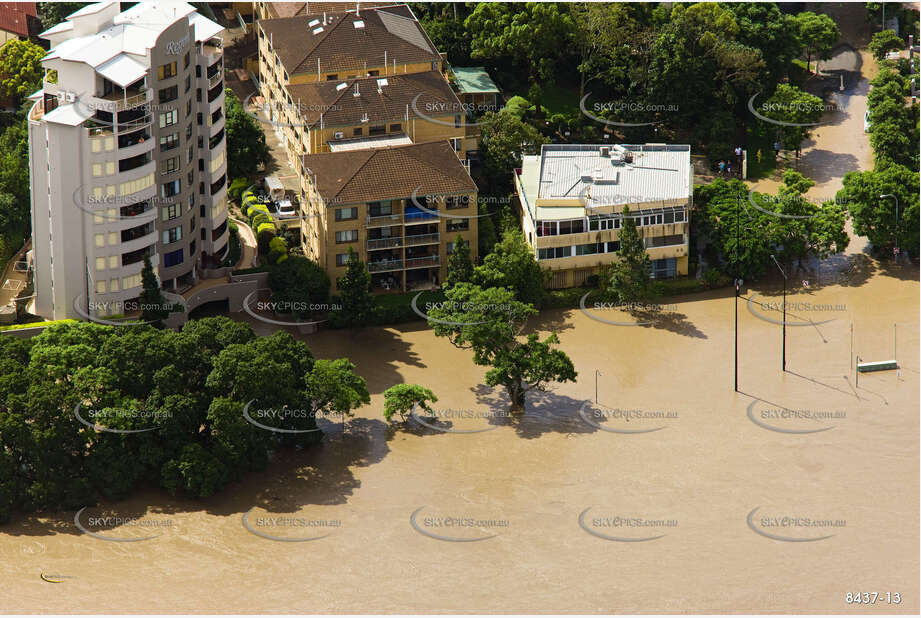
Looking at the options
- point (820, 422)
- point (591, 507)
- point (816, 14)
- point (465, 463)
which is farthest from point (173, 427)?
point (816, 14)

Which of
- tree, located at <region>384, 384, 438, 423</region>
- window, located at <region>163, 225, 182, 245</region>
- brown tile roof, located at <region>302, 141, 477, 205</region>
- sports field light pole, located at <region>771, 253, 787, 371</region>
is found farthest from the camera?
brown tile roof, located at <region>302, 141, 477, 205</region>

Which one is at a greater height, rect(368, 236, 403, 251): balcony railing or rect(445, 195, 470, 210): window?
rect(445, 195, 470, 210): window

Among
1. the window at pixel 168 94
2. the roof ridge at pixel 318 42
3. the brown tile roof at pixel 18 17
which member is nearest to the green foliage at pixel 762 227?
the roof ridge at pixel 318 42

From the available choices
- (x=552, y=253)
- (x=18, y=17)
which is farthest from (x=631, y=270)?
(x=18, y=17)

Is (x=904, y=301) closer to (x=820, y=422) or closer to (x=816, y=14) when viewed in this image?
(x=820, y=422)

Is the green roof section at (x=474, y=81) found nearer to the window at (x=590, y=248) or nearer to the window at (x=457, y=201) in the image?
the window at (x=457, y=201)

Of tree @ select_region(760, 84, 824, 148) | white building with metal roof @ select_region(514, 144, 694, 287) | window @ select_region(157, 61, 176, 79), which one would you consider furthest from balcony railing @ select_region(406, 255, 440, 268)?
tree @ select_region(760, 84, 824, 148)

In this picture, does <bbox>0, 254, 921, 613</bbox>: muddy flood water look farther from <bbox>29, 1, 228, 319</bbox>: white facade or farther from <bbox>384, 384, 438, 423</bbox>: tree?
<bbox>29, 1, 228, 319</bbox>: white facade
